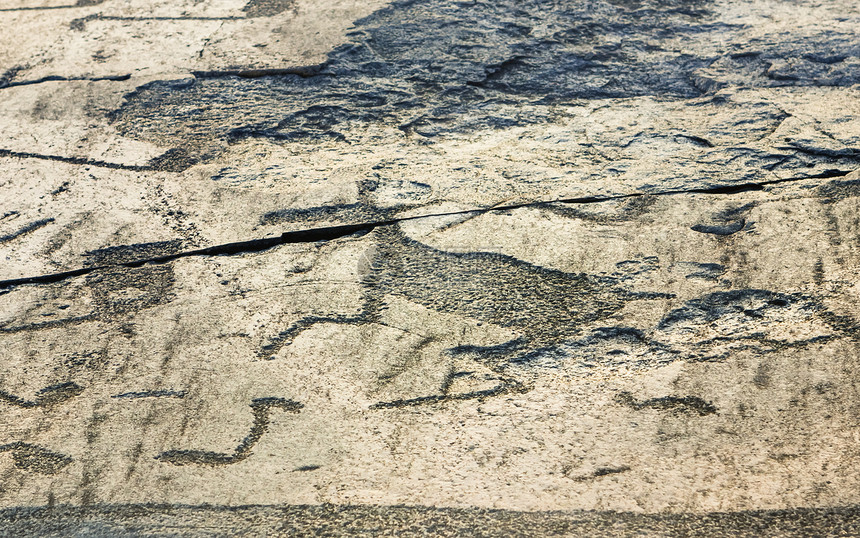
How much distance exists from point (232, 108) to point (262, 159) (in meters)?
0.29

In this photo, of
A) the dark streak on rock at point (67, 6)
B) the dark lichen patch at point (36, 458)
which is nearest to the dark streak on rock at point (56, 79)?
the dark streak on rock at point (67, 6)

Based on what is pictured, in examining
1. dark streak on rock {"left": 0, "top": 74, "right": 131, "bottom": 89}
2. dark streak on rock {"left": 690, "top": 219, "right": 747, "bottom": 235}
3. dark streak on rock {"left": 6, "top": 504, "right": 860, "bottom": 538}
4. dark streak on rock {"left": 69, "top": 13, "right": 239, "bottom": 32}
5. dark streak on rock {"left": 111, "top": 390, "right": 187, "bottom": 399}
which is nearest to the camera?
dark streak on rock {"left": 6, "top": 504, "right": 860, "bottom": 538}

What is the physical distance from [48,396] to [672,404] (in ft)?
3.50

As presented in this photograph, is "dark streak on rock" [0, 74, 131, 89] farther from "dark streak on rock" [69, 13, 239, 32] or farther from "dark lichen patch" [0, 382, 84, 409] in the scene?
"dark lichen patch" [0, 382, 84, 409]

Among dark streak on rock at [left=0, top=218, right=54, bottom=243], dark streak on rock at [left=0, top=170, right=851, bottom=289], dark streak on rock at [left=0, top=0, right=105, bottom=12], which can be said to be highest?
dark streak on rock at [left=0, top=0, right=105, bottom=12]

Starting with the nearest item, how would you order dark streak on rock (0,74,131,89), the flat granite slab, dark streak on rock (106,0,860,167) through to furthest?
1. the flat granite slab
2. dark streak on rock (106,0,860,167)
3. dark streak on rock (0,74,131,89)

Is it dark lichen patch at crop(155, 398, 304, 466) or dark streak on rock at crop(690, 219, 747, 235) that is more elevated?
dark streak on rock at crop(690, 219, 747, 235)

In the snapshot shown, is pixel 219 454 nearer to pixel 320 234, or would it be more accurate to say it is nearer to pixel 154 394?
pixel 154 394

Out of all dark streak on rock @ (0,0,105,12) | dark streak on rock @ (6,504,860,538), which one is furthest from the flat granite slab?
dark streak on rock @ (0,0,105,12)

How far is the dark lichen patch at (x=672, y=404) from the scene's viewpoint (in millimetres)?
1176

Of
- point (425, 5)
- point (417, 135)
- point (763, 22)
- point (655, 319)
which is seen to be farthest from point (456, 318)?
point (763, 22)

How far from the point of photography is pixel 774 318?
4.33 feet

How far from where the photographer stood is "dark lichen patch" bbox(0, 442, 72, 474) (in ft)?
3.82

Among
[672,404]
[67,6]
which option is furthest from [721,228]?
[67,6]
